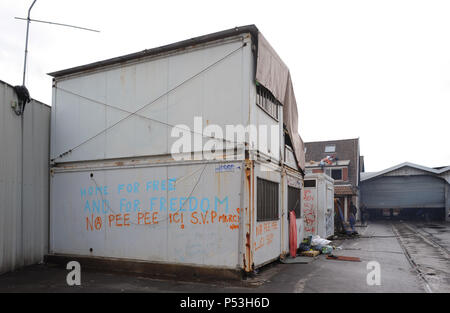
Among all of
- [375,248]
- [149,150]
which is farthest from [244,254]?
[375,248]

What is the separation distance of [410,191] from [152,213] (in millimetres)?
33412

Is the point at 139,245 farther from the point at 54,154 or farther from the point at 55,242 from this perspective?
the point at 54,154

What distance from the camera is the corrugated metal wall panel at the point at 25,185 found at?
33.6 ft

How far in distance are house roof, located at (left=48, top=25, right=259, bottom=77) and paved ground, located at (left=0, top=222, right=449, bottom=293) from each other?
599 centimetres

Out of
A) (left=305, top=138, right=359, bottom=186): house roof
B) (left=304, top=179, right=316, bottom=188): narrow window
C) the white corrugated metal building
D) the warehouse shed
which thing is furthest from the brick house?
the white corrugated metal building

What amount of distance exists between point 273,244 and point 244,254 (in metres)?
2.25

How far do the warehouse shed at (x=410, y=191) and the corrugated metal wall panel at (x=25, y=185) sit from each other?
32.5 metres

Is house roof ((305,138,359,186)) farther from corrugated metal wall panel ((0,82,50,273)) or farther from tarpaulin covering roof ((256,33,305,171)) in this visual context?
corrugated metal wall panel ((0,82,50,273))

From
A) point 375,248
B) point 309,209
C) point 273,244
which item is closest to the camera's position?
point 273,244

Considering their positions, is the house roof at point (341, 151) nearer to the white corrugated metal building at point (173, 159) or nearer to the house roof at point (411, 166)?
the house roof at point (411, 166)

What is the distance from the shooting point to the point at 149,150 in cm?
1041

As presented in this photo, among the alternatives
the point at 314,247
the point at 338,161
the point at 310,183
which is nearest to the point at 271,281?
the point at 314,247

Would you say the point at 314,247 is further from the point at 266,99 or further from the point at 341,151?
the point at 341,151
